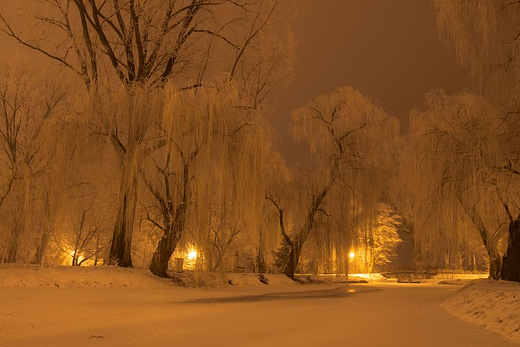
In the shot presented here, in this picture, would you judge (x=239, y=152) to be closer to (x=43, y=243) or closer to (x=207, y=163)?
(x=207, y=163)

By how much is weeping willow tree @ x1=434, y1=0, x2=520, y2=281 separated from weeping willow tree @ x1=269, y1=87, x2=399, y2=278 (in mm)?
8895

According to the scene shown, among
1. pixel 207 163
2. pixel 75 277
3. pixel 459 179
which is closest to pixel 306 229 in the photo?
pixel 207 163

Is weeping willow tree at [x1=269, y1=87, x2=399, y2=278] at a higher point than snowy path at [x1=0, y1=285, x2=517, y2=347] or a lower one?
higher

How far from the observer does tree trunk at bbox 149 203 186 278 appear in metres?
12.4

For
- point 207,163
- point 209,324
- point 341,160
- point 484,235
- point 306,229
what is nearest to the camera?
point 209,324

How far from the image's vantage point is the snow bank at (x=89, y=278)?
10117mm

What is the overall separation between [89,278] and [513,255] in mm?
9830

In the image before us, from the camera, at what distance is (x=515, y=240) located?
10.0 meters

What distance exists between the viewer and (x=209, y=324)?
6.00 metres

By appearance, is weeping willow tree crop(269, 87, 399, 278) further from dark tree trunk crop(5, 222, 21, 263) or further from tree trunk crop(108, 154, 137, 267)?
dark tree trunk crop(5, 222, 21, 263)

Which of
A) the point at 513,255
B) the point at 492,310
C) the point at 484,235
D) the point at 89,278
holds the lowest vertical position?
the point at 492,310

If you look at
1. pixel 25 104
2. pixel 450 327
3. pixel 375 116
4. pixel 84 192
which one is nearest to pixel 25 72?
pixel 25 104

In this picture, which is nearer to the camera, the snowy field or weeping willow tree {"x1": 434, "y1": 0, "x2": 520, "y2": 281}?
the snowy field

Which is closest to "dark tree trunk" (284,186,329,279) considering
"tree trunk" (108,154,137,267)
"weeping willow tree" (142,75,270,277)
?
"weeping willow tree" (142,75,270,277)
